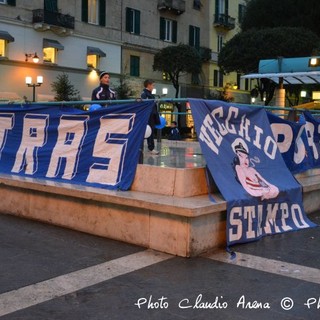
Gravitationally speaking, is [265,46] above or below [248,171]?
above

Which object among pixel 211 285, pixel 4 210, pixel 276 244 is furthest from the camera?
pixel 4 210

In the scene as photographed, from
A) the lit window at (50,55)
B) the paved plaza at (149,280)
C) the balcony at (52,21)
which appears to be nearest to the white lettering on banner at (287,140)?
the paved plaza at (149,280)

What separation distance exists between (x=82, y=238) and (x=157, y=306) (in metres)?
2.46

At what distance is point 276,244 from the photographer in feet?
20.3

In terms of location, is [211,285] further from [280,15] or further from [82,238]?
[280,15]

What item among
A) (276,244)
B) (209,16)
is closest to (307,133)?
(276,244)

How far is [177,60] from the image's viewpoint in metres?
39.2

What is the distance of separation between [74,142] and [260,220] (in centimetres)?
290

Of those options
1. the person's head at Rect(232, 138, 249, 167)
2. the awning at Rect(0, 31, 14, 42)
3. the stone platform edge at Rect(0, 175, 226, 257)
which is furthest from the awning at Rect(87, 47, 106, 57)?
the person's head at Rect(232, 138, 249, 167)

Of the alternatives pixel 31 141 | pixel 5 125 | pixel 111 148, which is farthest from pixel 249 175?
pixel 5 125

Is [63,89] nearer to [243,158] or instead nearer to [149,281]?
[243,158]

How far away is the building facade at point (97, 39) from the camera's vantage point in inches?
1236

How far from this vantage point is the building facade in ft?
103

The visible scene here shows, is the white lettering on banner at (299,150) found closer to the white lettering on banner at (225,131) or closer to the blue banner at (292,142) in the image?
the blue banner at (292,142)
